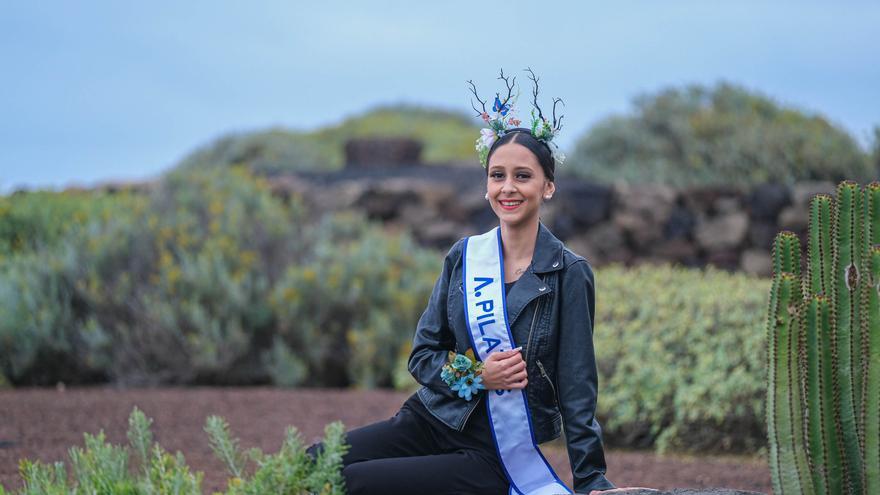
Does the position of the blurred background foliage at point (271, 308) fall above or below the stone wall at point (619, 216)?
below

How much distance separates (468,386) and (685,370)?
12.6ft

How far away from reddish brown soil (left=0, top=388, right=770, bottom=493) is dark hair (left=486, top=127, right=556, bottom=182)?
7.69 feet

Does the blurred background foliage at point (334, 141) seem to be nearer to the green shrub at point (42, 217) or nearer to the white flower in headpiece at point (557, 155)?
the green shrub at point (42, 217)

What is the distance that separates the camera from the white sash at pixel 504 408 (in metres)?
3.52

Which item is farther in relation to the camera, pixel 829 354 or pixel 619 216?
pixel 619 216

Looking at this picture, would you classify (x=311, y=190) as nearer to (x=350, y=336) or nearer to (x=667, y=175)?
(x=350, y=336)

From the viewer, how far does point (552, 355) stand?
11.7ft

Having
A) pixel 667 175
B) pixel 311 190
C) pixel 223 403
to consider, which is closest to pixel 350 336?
pixel 223 403

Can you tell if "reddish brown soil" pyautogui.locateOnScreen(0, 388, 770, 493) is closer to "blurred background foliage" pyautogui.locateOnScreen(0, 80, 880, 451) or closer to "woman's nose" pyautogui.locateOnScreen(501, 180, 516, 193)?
"blurred background foliage" pyautogui.locateOnScreen(0, 80, 880, 451)

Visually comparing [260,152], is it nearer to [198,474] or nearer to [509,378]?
[198,474]

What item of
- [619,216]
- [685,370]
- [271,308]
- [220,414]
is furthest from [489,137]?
[619,216]

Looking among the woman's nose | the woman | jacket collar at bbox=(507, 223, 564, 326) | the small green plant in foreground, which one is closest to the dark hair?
the woman

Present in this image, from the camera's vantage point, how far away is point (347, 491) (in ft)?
11.6

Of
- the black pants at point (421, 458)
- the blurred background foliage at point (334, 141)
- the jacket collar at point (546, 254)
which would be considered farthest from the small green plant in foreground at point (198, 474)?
the blurred background foliage at point (334, 141)
